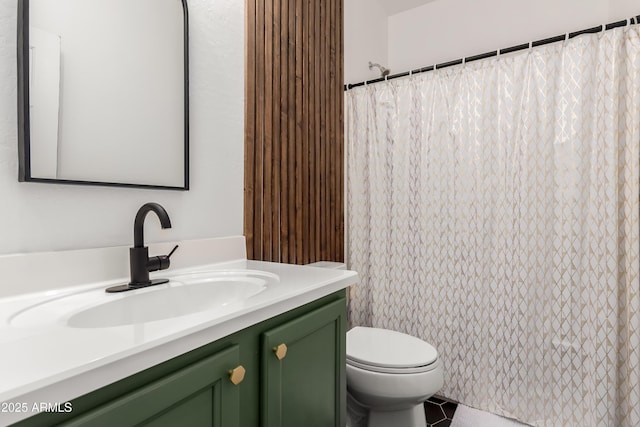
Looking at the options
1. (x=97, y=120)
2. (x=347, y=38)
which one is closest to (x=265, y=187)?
(x=97, y=120)

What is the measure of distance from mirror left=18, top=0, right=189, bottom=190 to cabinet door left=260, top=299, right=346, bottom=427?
25.9 inches

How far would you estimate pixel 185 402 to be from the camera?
23.8 inches

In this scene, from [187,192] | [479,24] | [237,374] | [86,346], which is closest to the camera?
[86,346]

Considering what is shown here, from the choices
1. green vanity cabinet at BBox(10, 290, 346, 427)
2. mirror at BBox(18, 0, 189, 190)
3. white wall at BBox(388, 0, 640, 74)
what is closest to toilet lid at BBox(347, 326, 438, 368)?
green vanity cabinet at BBox(10, 290, 346, 427)

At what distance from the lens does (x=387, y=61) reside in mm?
2807

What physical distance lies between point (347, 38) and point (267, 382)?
7.08ft

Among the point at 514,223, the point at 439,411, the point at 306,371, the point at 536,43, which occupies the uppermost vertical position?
the point at 536,43

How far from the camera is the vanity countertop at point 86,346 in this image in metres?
0.42

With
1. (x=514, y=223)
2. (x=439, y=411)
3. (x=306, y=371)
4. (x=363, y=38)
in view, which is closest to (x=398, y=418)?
(x=439, y=411)

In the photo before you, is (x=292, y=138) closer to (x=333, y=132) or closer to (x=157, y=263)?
(x=333, y=132)

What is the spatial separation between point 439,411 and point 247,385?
63.8 inches

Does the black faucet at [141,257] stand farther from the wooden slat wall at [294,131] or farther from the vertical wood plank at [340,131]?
the vertical wood plank at [340,131]

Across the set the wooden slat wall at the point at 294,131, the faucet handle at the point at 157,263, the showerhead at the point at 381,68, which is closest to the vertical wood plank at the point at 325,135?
the wooden slat wall at the point at 294,131

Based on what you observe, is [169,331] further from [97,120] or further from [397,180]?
[397,180]
